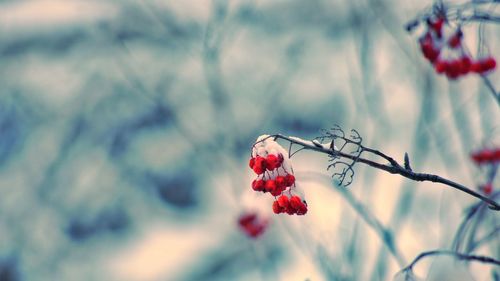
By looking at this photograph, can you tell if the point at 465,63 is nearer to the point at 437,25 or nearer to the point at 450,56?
the point at 450,56

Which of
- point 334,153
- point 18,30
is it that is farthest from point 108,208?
point 334,153

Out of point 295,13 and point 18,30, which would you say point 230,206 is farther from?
point 18,30

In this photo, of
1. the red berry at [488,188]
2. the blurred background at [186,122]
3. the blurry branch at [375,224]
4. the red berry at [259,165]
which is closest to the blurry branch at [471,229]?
the blurry branch at [375,224]

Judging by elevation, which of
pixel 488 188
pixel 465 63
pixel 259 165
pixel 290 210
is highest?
pixel 465 63

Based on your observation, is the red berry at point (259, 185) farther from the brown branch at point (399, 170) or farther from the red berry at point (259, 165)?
the brown branch at point (399, 170)

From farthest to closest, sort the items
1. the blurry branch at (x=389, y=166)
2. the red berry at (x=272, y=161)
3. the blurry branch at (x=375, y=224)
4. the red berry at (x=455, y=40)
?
the blurry branch at (x=375, y=224)
the red berry at (x=455, y=40)
the red berry at (x=272, y=161)
the blurry branch at (x=389, y=166)

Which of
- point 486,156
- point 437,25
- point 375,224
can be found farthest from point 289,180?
point 486,156
